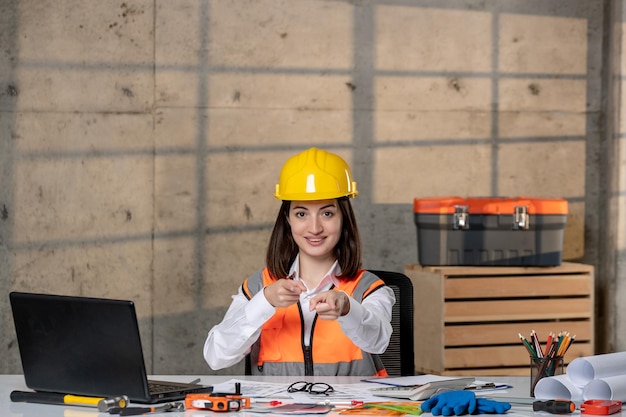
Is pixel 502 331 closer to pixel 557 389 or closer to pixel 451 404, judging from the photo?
pixel 557 389

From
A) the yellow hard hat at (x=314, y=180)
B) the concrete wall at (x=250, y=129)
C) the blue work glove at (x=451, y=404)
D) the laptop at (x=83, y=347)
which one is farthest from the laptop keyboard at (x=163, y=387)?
the concrete wall at (x=250, y=129)

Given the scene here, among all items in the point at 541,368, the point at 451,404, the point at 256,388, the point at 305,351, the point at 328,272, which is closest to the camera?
the point at 451,404

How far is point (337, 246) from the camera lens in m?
3.00

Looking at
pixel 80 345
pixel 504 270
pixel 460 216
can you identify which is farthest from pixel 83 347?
pixel 504 270

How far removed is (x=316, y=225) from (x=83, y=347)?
35.7 inches

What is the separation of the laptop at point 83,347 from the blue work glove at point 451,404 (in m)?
0.60

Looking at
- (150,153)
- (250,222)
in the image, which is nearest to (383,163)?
(250,222)

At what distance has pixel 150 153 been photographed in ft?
17.6

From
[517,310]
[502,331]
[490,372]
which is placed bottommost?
[490,372]

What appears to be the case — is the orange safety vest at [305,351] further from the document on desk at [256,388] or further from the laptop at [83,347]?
the laptop at [83,347]

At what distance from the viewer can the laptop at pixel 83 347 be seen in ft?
7.07

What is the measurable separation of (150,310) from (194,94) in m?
1.23

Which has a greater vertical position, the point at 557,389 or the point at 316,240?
the point at 316,240

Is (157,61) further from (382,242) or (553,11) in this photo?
(553,11)
